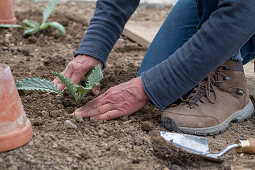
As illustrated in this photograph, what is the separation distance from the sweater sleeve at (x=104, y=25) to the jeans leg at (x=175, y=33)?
274 mm

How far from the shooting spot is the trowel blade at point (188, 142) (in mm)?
1594

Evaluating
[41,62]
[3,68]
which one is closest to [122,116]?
[3,68]

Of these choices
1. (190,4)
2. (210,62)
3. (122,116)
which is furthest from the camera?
(190,4)

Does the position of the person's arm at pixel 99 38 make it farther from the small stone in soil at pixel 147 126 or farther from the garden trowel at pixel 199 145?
the garden trowel at pixel 199 145

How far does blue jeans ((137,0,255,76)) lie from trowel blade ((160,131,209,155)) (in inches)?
26.0

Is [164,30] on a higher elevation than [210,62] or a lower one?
lower

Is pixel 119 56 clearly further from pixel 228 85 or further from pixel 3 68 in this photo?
pixel 3 68

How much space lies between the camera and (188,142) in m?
1.63

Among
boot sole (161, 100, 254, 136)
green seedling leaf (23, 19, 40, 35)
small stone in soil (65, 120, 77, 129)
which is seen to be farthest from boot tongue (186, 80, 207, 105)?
green seedling leaf (23, 19, 40, 35)

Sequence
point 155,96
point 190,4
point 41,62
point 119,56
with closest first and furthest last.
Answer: point 155,96 < point 190,4 < point 41,62 < point 119,56

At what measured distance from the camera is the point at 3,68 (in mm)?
1394

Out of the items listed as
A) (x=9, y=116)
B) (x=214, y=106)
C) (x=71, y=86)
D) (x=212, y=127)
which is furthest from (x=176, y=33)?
(x=9, y=116)

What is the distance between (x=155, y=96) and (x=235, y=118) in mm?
539

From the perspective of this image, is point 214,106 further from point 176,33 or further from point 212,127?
point 176,33
